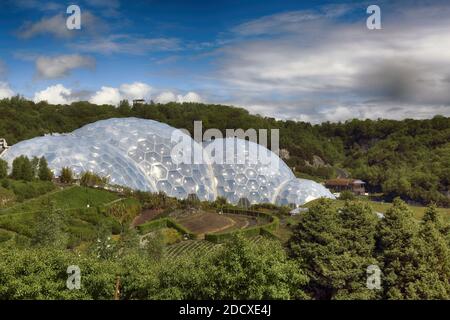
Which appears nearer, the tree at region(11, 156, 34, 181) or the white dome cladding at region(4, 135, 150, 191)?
the tree at region(11, 156, 34, 181)

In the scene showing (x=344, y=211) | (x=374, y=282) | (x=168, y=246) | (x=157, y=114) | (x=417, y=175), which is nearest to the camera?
(x=374, y=282)

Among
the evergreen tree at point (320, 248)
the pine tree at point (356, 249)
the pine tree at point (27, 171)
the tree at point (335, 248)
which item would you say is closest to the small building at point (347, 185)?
the pine tree at point (27, 171)

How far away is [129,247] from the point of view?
1934 cm

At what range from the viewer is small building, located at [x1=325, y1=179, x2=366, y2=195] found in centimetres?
6869

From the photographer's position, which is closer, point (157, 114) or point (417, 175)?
point (417, 175)

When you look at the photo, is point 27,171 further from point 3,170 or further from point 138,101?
point 138,101

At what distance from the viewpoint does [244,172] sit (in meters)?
45.8

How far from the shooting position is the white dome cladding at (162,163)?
125 feet

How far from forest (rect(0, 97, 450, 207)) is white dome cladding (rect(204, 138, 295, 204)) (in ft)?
62.6
